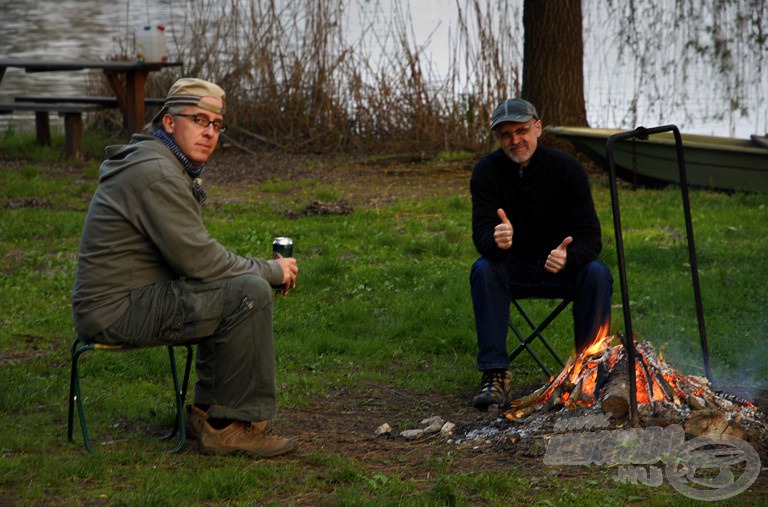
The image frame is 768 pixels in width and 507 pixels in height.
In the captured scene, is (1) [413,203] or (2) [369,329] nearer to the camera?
(2) [369,329]

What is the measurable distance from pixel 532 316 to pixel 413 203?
134 inches

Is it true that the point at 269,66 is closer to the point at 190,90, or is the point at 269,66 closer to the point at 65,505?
the point at 190,90

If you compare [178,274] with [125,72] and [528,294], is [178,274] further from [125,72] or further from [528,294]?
[125,72]

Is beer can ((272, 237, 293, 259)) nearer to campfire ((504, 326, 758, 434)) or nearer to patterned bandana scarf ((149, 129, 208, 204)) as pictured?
patterned bandana scarf ((149, 129, 208, 204))

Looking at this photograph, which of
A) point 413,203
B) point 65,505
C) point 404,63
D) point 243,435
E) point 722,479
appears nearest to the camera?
point 65,505

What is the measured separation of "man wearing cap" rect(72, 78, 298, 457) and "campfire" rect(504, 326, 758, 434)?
121cm

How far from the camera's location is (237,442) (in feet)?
11.8

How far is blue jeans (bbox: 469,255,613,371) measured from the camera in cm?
422

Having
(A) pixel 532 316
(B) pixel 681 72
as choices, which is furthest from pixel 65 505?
(B) pixel 681 72

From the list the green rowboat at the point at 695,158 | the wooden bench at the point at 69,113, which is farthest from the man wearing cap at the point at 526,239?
the wooden bench at the point at 69,113

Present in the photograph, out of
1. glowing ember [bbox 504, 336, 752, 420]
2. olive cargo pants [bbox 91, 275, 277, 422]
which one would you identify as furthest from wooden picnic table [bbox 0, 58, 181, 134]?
glowing ember [bbox 504, 336, 752, 420]

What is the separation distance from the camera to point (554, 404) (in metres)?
3.91

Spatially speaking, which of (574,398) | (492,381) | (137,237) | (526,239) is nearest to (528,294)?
(526,239)

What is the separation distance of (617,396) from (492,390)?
29.1 inches
